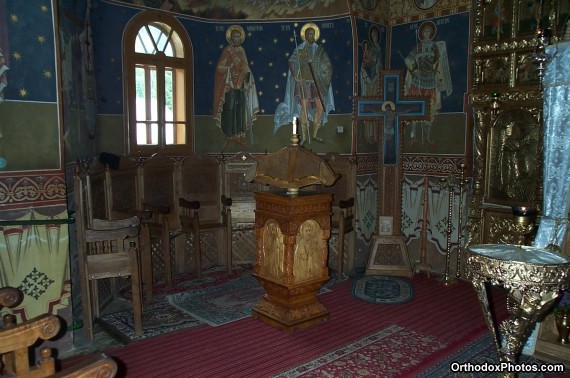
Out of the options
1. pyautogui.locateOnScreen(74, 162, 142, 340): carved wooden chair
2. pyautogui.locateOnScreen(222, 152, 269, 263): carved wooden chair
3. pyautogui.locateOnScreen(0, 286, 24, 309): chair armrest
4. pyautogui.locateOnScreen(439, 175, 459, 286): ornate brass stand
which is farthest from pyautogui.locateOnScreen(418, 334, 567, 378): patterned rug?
pyautogui.locateOnScreen(222, 152, 269, 263): carved wooden chair

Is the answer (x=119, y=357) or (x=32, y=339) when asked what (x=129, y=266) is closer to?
(x=119, y=357)

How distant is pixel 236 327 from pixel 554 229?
3136mm

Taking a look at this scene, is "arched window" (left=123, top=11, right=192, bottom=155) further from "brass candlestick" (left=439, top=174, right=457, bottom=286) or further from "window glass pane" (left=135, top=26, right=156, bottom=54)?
"brass candlestick" (left=439, top=174, right=457, bottom=286)

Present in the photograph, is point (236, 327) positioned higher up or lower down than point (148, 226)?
lower down

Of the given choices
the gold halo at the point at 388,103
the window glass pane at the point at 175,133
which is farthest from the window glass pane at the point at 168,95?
the gold halo at the point at 388,103

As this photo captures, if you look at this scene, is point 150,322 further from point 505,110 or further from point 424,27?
A: point 424,27

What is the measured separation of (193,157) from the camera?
7.01 meters

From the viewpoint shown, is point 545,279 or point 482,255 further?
point 482,255

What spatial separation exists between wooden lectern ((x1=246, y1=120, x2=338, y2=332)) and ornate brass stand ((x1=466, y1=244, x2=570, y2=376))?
163cm

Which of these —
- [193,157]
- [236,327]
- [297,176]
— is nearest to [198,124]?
[193,157]

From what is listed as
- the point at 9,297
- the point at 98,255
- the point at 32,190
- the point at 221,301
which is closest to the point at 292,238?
the point at 221,301

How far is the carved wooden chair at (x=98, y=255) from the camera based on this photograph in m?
4.52

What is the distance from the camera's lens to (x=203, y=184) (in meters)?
7.11

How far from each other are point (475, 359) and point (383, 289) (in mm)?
2026
